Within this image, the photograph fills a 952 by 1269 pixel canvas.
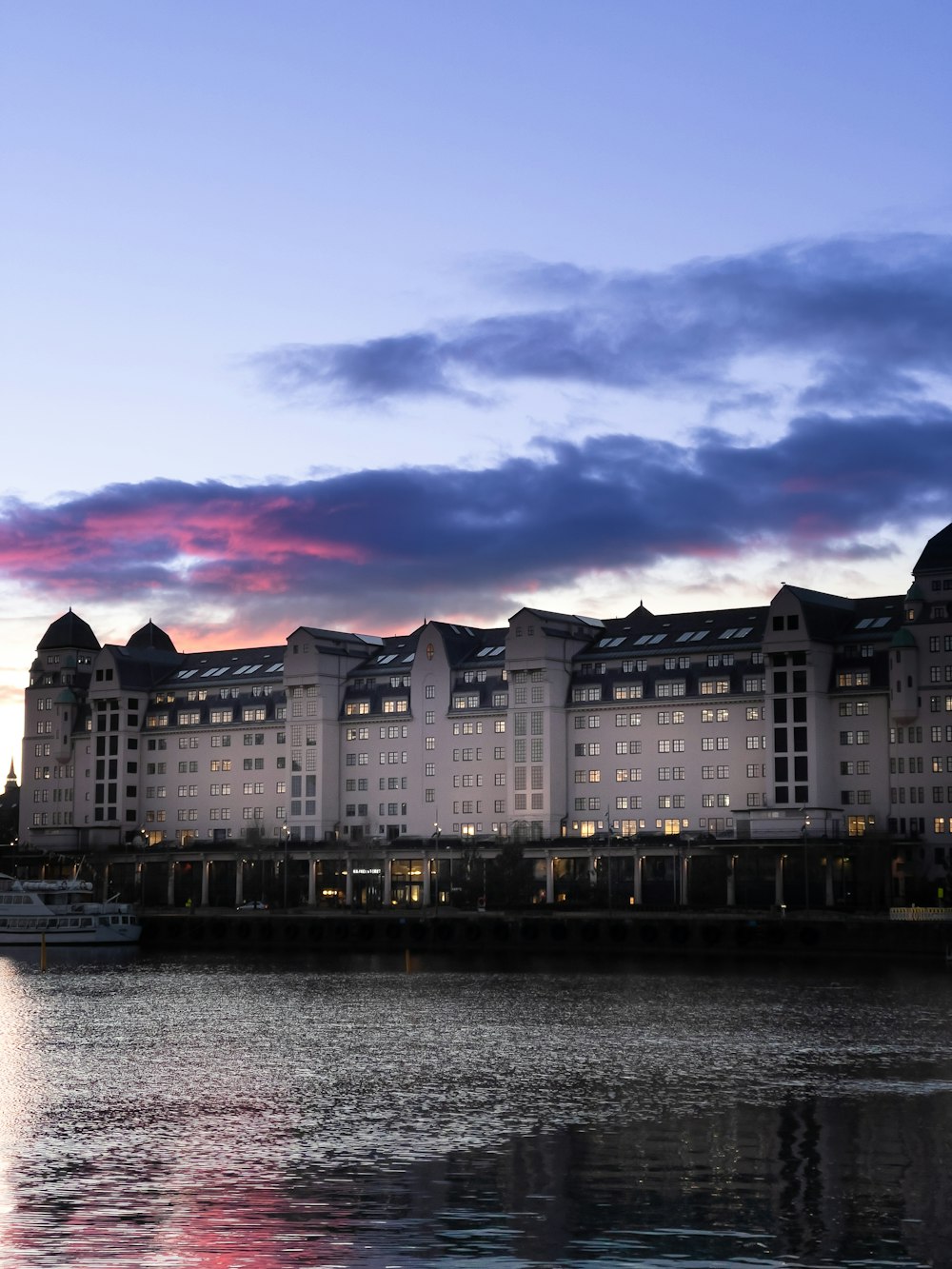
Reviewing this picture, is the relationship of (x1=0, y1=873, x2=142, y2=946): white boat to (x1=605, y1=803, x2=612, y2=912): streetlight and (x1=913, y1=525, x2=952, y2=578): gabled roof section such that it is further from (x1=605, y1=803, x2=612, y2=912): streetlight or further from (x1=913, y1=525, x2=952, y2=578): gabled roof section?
(x1=913, y1=525, x2=952, y2=578): gabled roof section

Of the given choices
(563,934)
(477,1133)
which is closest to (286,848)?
(563,934)

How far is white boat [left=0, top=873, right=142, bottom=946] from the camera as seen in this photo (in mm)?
157875

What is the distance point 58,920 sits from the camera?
521 ft

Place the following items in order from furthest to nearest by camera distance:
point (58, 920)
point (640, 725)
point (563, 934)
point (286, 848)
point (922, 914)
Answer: point (286, 848) < point (640, 725) < point (58, 920) < point (563, 934) < point (922, 914)

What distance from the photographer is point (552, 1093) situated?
186ft

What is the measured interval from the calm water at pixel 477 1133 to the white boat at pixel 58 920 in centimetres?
6657

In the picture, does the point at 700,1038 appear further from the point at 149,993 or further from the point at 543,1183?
the point at 149,993

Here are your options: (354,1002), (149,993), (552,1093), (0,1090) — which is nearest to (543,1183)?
(552,1093)

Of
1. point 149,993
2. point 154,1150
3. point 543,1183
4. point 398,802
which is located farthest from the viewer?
point 398,802

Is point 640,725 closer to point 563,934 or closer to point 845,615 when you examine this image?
point 845,615

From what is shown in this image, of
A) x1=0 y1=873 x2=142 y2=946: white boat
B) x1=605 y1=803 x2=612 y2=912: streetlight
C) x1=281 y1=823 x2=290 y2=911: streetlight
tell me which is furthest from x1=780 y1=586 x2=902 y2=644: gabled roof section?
x1=0 y1=873 x2=142 y2=946: white boat

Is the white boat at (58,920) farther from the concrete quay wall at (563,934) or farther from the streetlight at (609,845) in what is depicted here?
the streetlight at (609,845)

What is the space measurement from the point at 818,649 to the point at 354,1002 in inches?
3222

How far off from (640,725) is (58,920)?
190 feet
